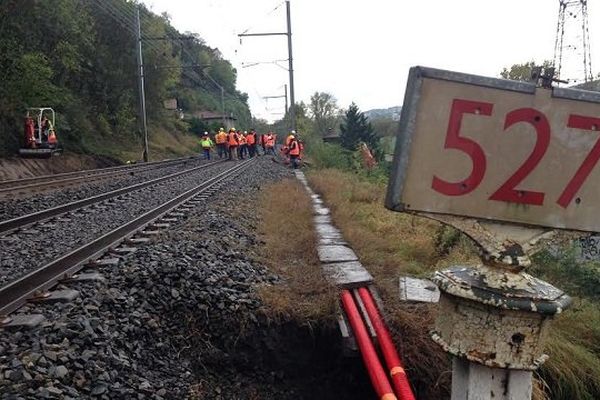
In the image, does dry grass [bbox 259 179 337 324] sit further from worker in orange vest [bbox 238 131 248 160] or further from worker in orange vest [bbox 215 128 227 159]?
worker in orange vest [bbox 215 128 227 159]

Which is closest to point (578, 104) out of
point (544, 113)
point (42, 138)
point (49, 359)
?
point (544, 113)

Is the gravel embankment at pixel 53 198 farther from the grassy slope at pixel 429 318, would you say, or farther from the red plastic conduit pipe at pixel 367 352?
the red plastic conduit pipe at pixel 367 352

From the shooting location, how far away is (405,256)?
20.1 feet

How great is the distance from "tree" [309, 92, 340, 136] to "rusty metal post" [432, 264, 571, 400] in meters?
58.3

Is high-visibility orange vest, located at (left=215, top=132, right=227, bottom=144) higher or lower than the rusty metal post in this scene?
lower

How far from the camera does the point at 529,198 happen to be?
131cm

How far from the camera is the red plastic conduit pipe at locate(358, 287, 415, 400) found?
247 cm

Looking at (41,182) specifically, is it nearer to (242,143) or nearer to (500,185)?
(500,185)

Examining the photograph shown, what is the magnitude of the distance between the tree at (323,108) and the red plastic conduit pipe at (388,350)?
183ft

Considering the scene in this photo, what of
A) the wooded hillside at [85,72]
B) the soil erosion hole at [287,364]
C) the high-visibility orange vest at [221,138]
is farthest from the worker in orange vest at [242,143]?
the soil erosion hole at [287,364]

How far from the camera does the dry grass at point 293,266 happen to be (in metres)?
4.18

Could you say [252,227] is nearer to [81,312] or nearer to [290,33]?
[81,312]

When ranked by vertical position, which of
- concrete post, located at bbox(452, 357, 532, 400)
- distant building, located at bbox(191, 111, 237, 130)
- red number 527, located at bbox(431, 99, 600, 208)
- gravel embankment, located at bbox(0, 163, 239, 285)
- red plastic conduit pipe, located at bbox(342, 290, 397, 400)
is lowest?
gravel embankment, located at bbox(0, 163, 239, 285)

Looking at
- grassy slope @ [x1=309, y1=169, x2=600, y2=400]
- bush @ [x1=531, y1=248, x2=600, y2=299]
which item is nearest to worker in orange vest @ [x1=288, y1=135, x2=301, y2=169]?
grassy slope @ [x1=309, y1=169, x2=600, y2=400]
